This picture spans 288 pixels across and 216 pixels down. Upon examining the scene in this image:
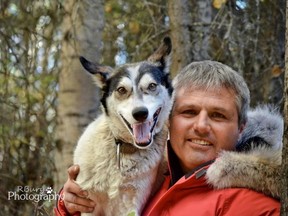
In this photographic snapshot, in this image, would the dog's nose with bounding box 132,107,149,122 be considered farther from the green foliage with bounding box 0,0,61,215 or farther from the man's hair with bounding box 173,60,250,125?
the green foliage with bounding box 0,0,61,215

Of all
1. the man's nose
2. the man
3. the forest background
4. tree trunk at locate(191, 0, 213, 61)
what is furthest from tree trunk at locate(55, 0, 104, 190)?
the man's nose

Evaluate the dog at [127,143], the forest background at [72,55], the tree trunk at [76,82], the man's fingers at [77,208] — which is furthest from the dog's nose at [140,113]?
the tree trunk at [76,82]

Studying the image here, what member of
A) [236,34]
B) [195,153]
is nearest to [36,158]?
[236,34]

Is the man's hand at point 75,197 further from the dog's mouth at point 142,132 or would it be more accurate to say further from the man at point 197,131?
the dog's mouth at point 142,132

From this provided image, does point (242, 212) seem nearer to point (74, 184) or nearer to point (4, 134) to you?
point (74, 184)

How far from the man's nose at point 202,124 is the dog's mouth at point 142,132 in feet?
1.10

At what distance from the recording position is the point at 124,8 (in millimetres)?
7336

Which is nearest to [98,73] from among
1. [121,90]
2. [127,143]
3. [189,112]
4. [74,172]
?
[121,90]

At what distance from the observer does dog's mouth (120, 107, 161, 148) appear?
3.18 metres

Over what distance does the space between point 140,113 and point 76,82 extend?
1.87 meters

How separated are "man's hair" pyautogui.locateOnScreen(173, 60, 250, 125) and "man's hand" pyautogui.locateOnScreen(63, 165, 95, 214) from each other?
0.88 metres

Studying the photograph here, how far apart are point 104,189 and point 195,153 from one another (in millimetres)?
594

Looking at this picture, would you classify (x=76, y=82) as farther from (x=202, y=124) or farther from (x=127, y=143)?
(x=202, y=124)

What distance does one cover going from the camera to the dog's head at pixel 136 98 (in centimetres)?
319
